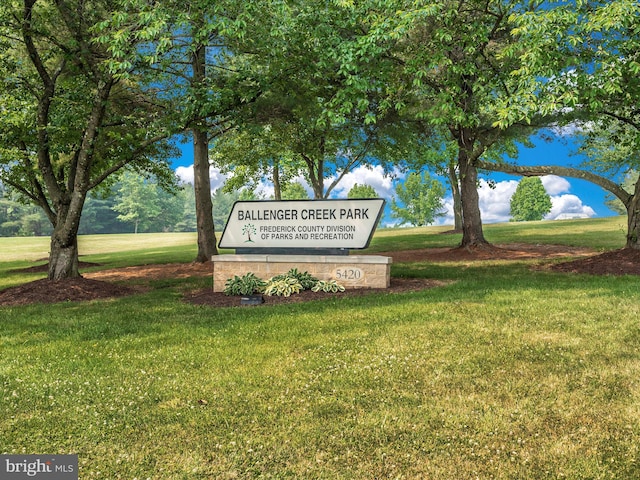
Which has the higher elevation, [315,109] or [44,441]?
[315,109]

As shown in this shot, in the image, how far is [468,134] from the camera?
65.0 feet

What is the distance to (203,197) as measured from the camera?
2003 centimetres

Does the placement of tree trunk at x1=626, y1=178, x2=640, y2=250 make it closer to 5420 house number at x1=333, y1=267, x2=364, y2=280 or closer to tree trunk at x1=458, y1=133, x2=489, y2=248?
tree trunk at x1=458, y1=133, x2=489, y2=248

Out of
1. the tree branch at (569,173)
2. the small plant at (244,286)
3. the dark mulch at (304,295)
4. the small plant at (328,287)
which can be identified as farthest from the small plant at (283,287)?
the tree branch at (569,173)

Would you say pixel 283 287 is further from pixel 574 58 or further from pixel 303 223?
pixel 574 58

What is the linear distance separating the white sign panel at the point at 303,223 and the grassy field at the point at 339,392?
3.53 m

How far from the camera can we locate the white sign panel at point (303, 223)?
1244 cm

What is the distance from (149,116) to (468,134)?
1268cm

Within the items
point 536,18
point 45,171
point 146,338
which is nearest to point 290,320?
point 146,338

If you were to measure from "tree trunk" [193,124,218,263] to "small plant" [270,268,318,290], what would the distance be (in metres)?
8.29

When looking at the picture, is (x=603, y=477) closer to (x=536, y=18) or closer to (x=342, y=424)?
(x=342, y=424)

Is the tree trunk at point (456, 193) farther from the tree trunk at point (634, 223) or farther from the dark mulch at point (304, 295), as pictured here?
the dark mulch at point (304, 295)

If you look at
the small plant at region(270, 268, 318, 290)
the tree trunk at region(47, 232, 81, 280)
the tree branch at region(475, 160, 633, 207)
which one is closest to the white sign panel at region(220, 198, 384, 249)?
the small plant at region(270, 268, 318, 290)

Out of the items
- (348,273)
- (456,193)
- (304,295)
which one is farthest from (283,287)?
(456,193)
